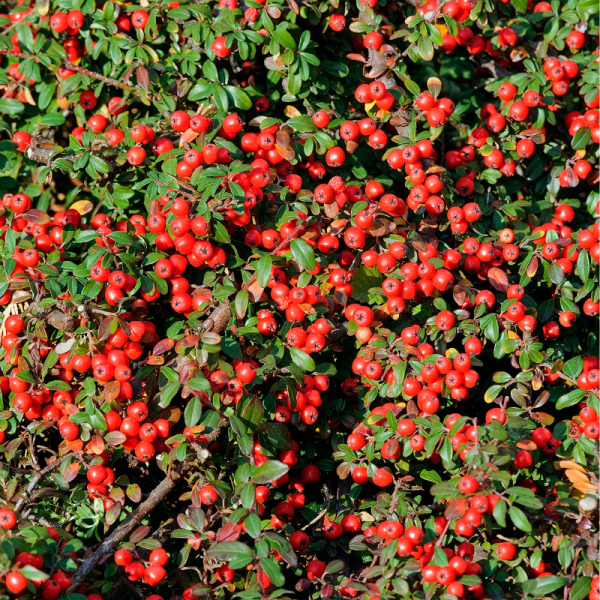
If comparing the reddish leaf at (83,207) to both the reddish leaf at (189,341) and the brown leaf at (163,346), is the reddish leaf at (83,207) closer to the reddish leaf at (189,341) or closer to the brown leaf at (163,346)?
the brown leaf at (163,346)

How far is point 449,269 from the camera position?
11.9 ft

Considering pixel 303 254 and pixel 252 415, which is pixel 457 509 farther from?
pixel 303 254

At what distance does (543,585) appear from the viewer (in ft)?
9.08

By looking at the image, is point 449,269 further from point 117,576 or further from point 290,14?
point 117,576

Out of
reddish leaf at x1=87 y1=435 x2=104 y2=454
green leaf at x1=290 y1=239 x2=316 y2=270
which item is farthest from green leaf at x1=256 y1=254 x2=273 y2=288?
reddish leaf at x1=87 y1=435 x2=104 y2=454

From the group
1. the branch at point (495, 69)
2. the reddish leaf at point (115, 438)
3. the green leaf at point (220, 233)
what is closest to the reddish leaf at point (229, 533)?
the reddish leaf at point (115, 438)

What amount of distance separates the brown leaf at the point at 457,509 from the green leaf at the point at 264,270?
1.40 m

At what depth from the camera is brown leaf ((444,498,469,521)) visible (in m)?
2.84

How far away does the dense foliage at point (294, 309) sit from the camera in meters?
3.04

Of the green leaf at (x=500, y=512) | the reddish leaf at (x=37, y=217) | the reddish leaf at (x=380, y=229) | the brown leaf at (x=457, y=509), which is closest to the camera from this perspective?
the green leaf at (x=500, y=512)

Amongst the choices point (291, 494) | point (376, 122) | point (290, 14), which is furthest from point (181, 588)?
point (290, 14)

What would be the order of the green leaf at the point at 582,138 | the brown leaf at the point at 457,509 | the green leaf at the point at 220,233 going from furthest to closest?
the green leaf at the point at 582,138
the green leaf at the point at 220,233
the brown leaf at the point at 457,509

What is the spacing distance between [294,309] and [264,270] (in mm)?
264

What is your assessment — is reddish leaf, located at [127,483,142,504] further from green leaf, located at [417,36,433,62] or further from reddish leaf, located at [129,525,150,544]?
green leaf, located at [417,36,433,62]
